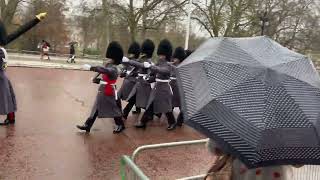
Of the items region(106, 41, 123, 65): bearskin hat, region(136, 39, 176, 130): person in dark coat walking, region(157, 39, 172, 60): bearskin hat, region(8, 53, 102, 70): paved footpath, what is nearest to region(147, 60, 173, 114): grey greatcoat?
region(136, 39, 176, 130): person in dark coat walking

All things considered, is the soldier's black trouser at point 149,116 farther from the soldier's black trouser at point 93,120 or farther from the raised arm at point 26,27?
the raised arm at point 26,27

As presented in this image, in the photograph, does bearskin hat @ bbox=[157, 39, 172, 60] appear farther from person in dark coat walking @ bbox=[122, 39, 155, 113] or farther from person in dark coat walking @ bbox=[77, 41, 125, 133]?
person in dark coat walking @ bbox=[77, 41, 125, 133]

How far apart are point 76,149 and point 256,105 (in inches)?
210

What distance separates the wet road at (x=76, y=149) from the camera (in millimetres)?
6250

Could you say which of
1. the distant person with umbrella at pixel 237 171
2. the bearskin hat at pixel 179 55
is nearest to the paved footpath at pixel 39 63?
the bearskin hat at pixel 179 55

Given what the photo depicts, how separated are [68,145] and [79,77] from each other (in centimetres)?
1189

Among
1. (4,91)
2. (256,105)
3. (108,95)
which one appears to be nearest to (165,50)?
(108,95)

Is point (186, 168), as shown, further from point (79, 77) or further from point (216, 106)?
point (79, 77)

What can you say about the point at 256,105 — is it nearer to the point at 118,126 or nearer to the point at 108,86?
the point at 108,86

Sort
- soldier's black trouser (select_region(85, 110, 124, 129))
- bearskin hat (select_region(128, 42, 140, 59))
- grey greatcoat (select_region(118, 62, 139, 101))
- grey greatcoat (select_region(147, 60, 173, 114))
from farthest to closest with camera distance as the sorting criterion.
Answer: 1. bearskin hat (select_region(128, 42, 140, 59))
2. grey greatcoat (select_region(118, 62, 139, 101))
3. grey greatcoat (select_region(147, 60, 173, 114))
4. soldier's black trouser (select_region(85, 110, 124, 129))

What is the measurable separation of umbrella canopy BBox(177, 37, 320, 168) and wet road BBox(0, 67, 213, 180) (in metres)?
3.88

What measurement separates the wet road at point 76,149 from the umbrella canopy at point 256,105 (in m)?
3.88

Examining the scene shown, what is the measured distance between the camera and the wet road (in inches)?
246

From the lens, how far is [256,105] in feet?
7.39
